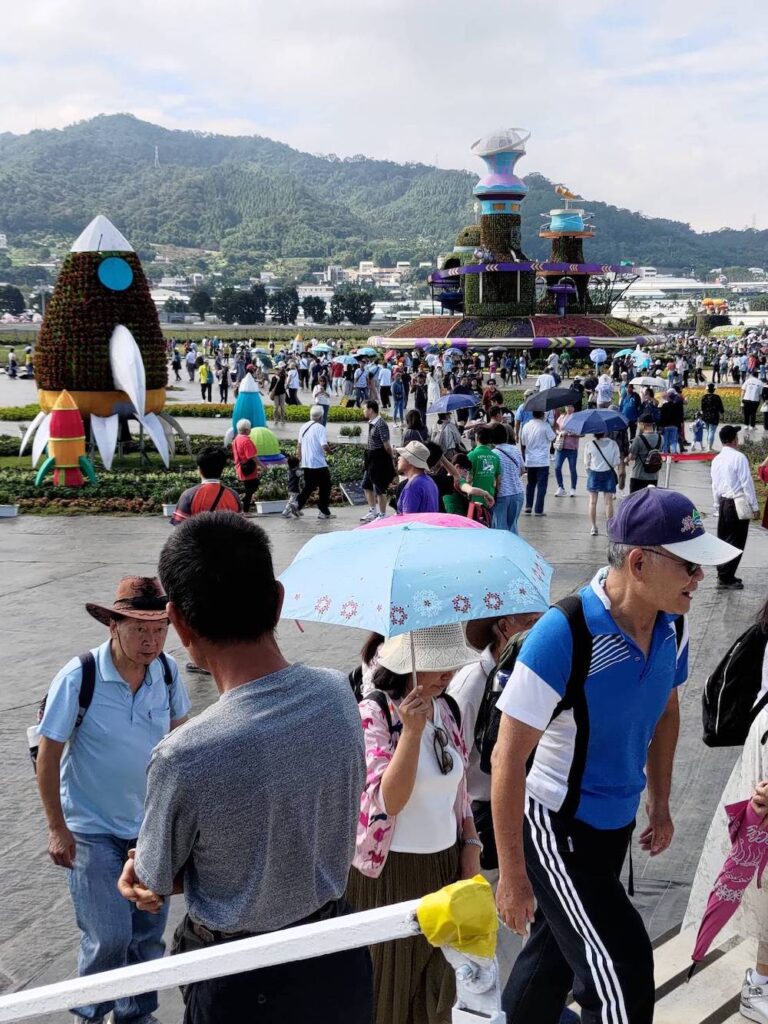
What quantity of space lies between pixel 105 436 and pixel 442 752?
51.2 feet

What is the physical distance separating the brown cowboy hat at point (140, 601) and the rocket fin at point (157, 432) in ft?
48.7

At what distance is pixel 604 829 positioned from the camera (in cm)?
319

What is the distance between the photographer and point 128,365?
1755 cm

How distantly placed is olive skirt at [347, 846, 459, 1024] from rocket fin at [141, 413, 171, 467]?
1559cm

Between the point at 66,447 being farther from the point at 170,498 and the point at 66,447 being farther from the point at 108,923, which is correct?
the point at 108,923

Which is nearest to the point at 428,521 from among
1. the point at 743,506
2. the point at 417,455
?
the point at 417,455

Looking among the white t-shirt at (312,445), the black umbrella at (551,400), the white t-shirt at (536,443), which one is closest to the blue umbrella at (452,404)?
the black umbrella at (551,400)

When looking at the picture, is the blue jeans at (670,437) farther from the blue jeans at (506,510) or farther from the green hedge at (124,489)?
the blue jeans at (506,510)

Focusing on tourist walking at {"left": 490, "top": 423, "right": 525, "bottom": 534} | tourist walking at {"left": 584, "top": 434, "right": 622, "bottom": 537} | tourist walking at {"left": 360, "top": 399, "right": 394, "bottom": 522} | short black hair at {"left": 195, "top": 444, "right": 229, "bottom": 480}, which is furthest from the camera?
tourist walking at {"left": 360, "top": 399, "right": 394, "bottom": 522}

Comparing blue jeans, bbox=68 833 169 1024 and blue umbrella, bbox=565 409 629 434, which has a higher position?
blue umbrella, bbox=565 409 629 434

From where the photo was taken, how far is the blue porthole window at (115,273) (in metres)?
17.9

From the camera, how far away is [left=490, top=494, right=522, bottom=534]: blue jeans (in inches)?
444

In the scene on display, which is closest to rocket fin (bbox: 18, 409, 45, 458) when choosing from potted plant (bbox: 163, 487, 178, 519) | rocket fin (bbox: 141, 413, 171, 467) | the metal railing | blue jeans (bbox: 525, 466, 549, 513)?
rocket fin (bbox: 141, 413, 171, 467)

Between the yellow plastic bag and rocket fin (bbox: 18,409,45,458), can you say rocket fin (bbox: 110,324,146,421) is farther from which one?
the yellow plastic bag
